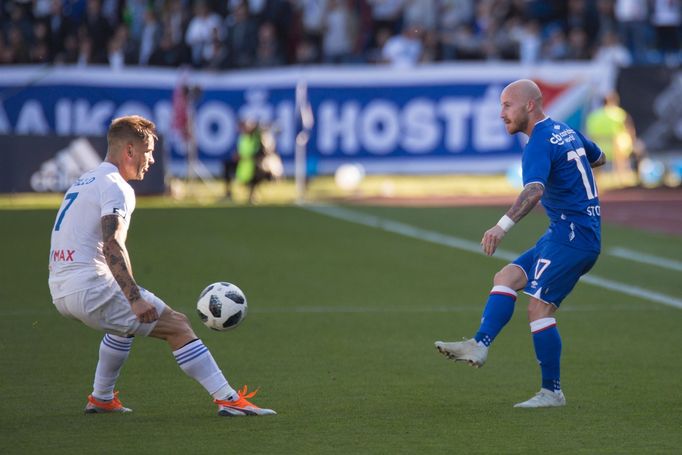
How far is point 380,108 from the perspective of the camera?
28.5 m

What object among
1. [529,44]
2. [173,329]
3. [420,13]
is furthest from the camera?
[420,13]

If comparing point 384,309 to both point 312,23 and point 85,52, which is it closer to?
point 85,52

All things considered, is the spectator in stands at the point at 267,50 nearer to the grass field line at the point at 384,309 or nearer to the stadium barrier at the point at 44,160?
the stadium barrier at the point at 44,160

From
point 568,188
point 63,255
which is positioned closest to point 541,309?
point 568,188

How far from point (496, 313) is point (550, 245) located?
0.55 m

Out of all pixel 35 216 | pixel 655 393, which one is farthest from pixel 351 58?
pixel 655 393

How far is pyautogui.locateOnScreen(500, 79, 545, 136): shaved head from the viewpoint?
8156 mm

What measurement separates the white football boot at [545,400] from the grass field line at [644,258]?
313 inches

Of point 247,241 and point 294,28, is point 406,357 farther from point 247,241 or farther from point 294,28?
point 294,28

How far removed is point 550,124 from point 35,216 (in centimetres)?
1501

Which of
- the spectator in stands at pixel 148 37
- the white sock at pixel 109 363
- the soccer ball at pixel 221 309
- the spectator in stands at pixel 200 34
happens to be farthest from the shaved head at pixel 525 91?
the spectator in stands at pixel 148 37

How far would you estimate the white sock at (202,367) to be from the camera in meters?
7.62

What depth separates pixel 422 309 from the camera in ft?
41.6

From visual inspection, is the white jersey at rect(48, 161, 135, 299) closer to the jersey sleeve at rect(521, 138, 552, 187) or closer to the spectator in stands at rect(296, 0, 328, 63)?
the jersey sleeve at rect(521, 138, 552, 187)
